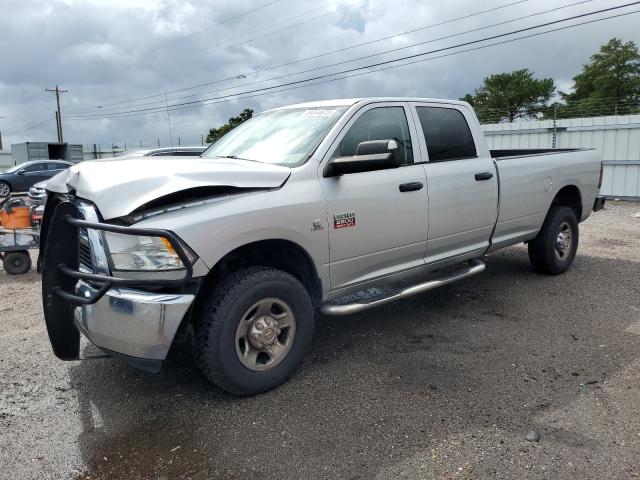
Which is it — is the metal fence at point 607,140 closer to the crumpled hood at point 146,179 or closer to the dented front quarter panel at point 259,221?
the dented front quarter panel at point 259,221

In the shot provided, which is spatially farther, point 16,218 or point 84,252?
point 16,218

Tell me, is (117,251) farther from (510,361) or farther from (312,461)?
(510,361)

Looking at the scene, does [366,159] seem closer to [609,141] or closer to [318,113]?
[318,113]

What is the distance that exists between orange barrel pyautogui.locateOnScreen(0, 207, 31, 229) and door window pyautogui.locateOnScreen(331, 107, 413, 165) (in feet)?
18.1

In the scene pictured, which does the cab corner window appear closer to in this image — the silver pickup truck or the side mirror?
the silver pickup truck

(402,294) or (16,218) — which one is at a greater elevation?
(16,218)

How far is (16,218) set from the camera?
24.2 ft

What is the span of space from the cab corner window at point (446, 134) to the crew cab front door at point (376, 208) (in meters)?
0.21

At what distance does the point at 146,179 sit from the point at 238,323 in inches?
39.5

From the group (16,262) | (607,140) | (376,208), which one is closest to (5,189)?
(16,262)

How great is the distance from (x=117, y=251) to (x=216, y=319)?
677mm

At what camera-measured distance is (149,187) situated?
9.91 ft

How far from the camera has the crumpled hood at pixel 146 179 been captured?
2.97 m

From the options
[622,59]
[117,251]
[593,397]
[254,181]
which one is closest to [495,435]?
[593,397]
